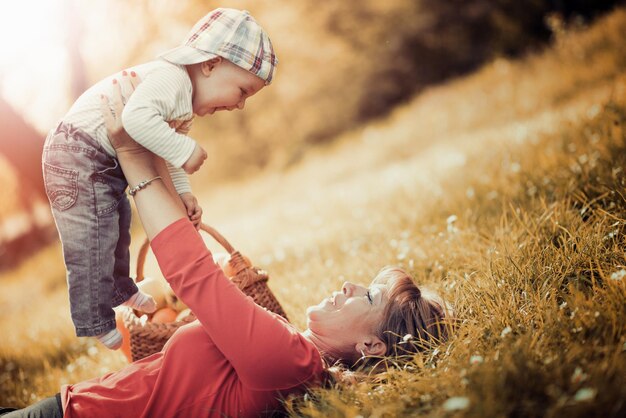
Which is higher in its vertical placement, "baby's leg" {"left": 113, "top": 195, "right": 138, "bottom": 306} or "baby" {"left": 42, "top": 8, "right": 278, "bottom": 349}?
"baby" {"left": 42, "top": 8, "right": 278, "bottom": 349}

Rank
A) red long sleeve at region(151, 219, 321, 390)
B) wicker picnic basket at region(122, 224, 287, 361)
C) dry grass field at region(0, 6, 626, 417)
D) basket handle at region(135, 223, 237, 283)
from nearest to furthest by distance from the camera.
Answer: dry grass field at region(0, 6, 626, 417), red long sleeve at region(151, 219, 321, 390), wicker picnic basket at region(122, 224, 287, 361), basket handle at region(135, 223, 237, 283)

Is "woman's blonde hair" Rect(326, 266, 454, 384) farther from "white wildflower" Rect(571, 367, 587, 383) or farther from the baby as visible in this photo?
the baby

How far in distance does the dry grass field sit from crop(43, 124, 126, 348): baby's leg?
102 cm

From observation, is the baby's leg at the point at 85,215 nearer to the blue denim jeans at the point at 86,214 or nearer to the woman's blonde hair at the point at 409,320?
the blue denim jeans at the point at 86,214

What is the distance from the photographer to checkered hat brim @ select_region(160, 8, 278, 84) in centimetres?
229

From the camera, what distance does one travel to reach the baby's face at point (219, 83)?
7.79ft

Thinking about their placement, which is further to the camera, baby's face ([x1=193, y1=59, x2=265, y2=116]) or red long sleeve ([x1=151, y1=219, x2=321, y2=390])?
baby's face ([x1=193, y1=59, x2=265, y2=116])

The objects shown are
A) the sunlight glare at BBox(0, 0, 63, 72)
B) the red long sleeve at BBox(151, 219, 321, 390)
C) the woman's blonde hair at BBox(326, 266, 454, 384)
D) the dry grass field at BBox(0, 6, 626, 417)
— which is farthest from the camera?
the sunlight glare at BBox(0, 0, 63, 72)

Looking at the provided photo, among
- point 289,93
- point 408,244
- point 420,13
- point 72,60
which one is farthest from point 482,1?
point 408,244

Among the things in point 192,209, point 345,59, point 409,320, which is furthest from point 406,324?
point 345,59

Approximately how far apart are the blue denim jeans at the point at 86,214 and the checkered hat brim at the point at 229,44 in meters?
0.54

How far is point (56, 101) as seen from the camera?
35.3 ft

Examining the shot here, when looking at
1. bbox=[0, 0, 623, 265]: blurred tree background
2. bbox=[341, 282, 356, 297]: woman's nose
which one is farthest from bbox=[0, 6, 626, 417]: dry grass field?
bbox=[0, 0, 623, 265]: blurred tree background

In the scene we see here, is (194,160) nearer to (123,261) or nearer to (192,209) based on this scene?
(192,209)
